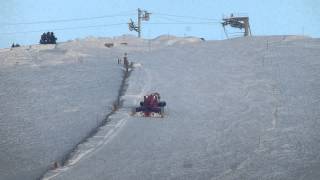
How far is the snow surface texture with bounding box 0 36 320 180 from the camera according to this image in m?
17.4

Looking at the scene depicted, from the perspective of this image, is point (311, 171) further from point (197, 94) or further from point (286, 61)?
point (286, 61)

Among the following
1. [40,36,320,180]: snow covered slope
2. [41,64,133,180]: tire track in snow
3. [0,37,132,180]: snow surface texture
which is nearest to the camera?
[40,36,320,180]: snow covered slope

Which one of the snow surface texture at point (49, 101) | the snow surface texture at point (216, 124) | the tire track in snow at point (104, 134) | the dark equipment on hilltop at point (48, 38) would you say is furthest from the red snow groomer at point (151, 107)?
the dark equipment on hilltop at point (48, 38)

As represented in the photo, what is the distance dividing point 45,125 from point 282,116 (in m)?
9.45

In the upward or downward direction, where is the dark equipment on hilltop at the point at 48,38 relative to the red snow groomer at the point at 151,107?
upward

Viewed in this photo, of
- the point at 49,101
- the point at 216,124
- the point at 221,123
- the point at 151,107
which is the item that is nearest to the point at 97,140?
the point at 151,107

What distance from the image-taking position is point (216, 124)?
2256 centimetres

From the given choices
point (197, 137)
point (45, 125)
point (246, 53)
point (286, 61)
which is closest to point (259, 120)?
point (197, 137)

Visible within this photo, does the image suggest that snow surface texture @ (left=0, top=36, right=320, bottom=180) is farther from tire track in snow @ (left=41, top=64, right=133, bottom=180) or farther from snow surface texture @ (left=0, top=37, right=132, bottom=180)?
snow surface texture @ (left=0, top=37, right=132, bottom=180)

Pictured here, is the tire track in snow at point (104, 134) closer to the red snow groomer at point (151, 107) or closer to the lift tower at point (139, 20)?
the red snow groomer at point (151, 107)

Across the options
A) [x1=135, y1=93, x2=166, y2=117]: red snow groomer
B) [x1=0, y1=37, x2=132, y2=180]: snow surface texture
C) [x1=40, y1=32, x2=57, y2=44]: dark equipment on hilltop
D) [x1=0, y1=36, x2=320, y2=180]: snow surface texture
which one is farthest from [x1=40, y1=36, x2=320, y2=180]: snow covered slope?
[x1=40, y1=32, x2=57, y2=44]: dark equipment on hilltop

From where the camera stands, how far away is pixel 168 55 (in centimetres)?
4075

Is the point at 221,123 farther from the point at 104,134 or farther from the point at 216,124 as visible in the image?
the point at 104,134

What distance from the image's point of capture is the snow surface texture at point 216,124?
57.0 ft
